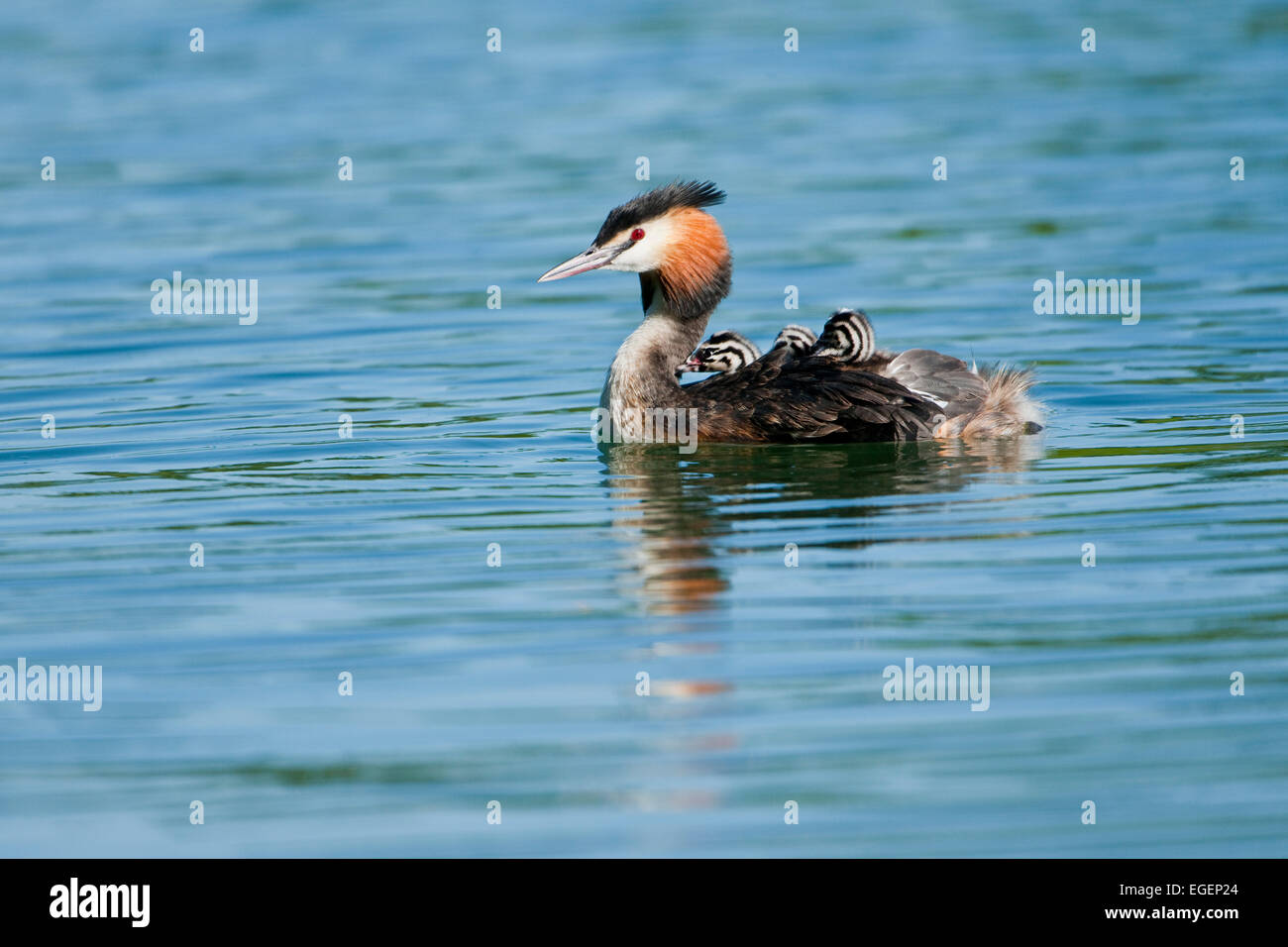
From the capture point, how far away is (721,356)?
11898mm

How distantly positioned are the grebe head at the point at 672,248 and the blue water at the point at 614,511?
112cm

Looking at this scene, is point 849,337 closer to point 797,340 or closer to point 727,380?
point 797,340

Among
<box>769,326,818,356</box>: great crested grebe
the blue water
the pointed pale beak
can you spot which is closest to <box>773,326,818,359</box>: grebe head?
<box>769,326,818,356</box>: great crested grebe

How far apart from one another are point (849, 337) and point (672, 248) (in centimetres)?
131

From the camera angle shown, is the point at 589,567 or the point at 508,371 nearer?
the point at 589,567

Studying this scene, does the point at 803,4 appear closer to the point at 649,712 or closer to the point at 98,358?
the point at 98,358

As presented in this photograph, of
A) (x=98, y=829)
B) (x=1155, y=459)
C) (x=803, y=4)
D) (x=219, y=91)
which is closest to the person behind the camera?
(x=98, y=829)

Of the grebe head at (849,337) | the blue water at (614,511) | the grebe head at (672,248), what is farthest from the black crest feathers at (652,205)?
the blue water at (614,511)

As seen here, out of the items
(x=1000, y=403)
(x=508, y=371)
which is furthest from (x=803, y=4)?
(x=1000, y=403)

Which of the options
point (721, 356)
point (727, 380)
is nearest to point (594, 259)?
point (721, 356)

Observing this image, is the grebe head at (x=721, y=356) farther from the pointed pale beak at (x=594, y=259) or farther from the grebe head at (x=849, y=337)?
the pointed pale beak at (x=594, y=259)

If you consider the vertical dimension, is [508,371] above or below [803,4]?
below

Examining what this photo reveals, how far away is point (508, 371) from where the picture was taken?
14.5 meters

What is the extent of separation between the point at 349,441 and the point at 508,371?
240 centimetres
